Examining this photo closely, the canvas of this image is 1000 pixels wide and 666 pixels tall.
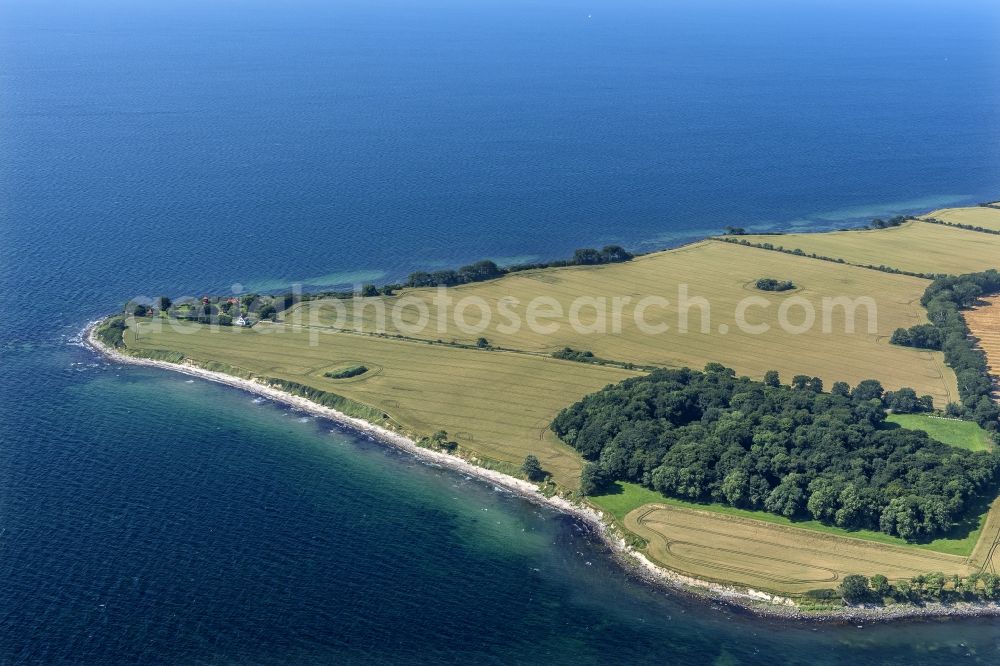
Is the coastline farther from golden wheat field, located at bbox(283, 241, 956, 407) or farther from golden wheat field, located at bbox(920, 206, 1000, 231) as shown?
golden wheat field, located at bbox(920, 206, 1000, 231)

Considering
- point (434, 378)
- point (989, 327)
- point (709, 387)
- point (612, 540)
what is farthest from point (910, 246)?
point (612, 540)

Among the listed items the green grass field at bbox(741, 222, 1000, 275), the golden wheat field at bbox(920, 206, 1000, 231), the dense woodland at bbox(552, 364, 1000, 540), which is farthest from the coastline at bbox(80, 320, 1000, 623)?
the golden wheat field at bbox(920, 206, 1000, 231)

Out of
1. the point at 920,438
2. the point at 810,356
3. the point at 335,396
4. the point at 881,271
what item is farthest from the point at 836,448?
the point at 881,271

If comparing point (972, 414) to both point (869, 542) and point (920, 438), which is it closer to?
point (920, 438)

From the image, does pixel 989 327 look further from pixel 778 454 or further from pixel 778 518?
pixel 778 518

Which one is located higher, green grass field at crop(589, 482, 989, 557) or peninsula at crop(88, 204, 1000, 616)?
peninsula at crop(88, 204, 1000, 616)

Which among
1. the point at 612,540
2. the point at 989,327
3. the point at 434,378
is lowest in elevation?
the point at 612,540
